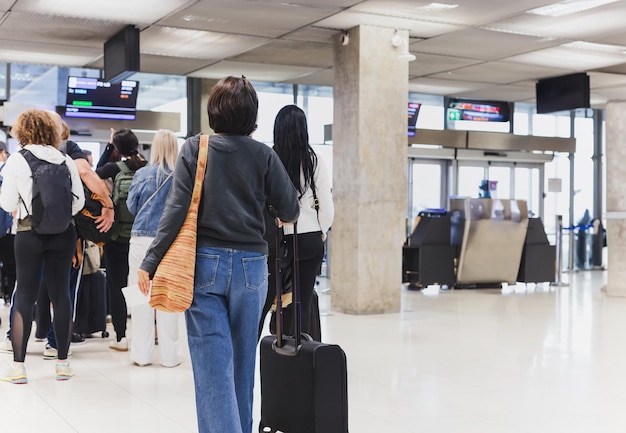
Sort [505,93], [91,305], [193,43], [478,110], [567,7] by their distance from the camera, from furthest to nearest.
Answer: [478,110], [505,93], [193,43], [567,7], [91,305]

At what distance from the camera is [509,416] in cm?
427

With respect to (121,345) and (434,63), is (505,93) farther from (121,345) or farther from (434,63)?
(121,345)

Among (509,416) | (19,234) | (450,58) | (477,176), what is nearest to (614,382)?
(509,416)

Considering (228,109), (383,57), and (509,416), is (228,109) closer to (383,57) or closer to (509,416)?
(509,416)

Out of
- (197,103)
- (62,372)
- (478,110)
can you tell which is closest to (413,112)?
(478,110)

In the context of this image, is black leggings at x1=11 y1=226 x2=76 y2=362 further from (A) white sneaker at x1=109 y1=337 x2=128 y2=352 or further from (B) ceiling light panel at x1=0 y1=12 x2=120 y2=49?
(B) ceiling light panel at x1=0 y1=12 x2=120 y2=49

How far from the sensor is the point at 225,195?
2852mm

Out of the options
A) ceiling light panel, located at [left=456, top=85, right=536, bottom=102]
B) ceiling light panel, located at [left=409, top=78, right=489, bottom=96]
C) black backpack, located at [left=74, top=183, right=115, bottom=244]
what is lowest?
black backpack, located at [left=74, top=183, right=115, bottom=244]

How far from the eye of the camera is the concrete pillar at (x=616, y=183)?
11812 mm

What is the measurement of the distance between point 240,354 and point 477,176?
43.5ft

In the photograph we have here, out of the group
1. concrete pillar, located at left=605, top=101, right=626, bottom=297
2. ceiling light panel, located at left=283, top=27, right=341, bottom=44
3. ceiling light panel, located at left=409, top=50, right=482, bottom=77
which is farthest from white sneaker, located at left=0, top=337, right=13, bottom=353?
concrete pillar, located at left=605, top=101, right=626, bottom=297

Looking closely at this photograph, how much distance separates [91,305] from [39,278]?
1.82 metres

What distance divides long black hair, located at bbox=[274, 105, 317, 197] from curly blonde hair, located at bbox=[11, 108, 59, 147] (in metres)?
1.56

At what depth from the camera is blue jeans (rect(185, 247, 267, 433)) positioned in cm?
283
